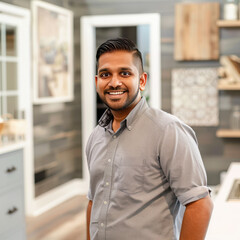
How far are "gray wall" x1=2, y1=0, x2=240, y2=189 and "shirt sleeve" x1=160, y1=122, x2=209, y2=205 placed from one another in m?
4.15

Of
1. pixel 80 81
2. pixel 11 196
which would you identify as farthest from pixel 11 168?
pixel 80 81

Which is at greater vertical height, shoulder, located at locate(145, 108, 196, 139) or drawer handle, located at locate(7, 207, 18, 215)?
shoulder, located at locate(145, 108, 196, 139)

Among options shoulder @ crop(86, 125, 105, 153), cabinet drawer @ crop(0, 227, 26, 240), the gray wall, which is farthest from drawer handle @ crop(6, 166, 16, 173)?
shoulder @ crop(86, 125, 105, 153)

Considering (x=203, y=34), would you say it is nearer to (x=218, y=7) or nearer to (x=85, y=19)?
(x=218, y=7)

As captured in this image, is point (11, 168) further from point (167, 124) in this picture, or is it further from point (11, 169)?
point (167, 124)

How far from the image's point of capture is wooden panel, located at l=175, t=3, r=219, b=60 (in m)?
5.58

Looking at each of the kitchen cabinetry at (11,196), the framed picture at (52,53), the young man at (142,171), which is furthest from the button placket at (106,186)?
the framed picture at (52,53)

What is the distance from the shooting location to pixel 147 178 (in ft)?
4.45

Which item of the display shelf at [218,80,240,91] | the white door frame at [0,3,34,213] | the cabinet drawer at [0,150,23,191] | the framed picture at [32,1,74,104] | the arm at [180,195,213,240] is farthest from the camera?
the display shelf at [218,80,240,91]

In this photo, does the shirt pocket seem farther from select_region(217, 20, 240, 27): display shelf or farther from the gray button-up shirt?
select_region(217, 20, 240, 27): display shelf

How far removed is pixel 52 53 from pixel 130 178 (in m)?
4.26

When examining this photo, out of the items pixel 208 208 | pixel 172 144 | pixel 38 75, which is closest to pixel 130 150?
pixel 172 144

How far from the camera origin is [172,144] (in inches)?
51.9

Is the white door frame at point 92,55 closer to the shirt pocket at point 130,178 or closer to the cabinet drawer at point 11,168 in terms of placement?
the cabinet drawer at point 11,168
